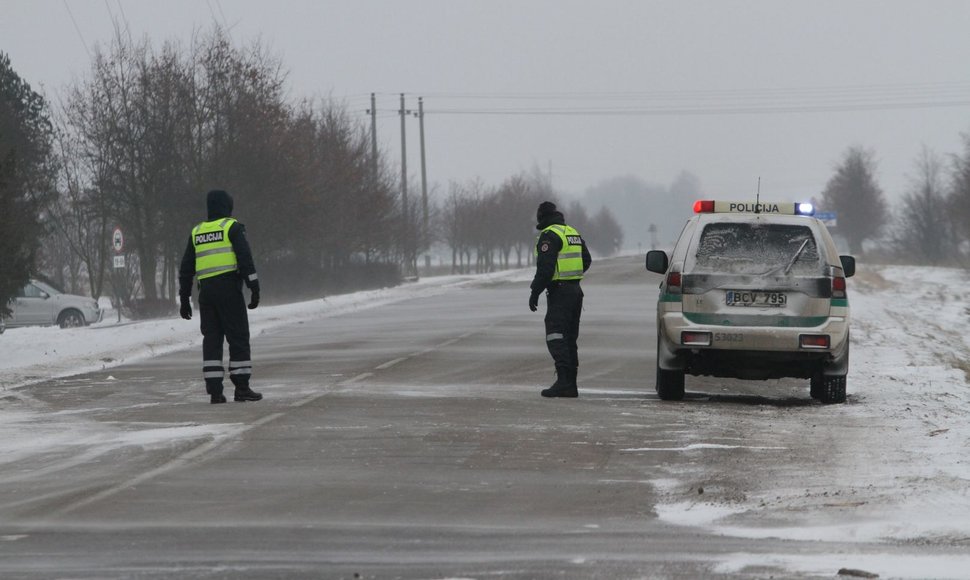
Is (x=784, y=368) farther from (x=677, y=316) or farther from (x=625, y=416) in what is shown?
(x=625, y=416)

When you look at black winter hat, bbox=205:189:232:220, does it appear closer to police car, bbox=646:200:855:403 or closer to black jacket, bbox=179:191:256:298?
black jacket, bbox=179:191:256:298

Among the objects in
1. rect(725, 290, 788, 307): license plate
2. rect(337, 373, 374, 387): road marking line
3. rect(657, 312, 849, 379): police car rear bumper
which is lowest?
rect(337, 373, 374, 387): road marking line

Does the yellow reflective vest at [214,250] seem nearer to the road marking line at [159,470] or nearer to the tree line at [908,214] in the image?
the road marking line at [159,470]

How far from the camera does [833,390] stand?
13125 mm

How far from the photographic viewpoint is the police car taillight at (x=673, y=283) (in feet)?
42.5

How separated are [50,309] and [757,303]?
32.8m

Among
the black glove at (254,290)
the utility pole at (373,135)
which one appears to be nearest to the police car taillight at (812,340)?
the black glove at (254,290)

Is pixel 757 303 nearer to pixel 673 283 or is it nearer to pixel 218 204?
pixel 673 283

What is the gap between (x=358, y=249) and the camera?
205 ft

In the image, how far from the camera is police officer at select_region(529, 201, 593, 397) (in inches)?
530

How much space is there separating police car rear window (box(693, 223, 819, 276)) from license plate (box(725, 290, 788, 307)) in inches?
7.2

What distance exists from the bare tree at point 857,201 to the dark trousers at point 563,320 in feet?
332

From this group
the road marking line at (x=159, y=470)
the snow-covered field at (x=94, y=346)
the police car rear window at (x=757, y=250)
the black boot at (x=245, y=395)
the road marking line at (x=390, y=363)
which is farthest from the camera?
the snow-covered field at (x=94, y=346)

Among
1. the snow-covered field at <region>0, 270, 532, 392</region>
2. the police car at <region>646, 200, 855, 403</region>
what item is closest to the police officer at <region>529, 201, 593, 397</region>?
the police car at <region>646, 200, 855, 403</region>
